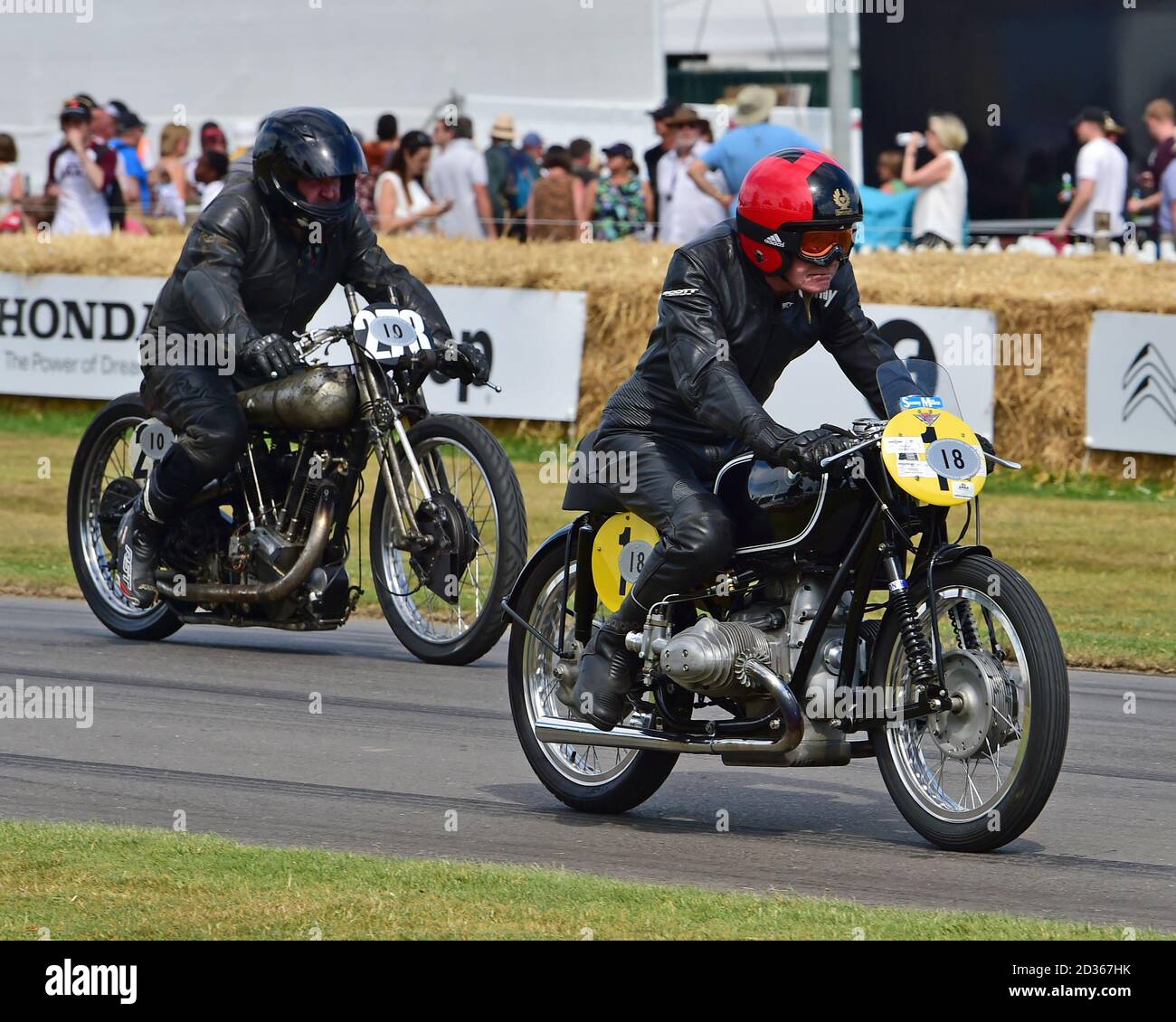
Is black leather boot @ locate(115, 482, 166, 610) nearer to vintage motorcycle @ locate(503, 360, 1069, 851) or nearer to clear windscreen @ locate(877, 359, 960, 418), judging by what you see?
vintage motorcycle @ locate(503, 360, 1069, 851)

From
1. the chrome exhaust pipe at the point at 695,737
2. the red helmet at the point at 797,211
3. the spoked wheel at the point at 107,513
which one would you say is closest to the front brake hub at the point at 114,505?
the spoked wheel at the point at 107,513

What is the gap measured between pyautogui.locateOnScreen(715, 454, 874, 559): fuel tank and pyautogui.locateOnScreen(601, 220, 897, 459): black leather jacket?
18 cm

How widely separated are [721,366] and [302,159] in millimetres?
3385

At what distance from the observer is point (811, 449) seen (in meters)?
5.98

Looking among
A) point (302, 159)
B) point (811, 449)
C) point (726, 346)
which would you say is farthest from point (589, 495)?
point (302, 159)

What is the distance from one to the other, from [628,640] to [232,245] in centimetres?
345

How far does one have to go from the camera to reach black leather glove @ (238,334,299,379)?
8789 millimetres

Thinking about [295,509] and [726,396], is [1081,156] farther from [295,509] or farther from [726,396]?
[726,396]

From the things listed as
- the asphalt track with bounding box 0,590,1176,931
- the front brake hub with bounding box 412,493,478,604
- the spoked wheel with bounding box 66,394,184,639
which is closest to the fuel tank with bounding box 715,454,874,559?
the asphalt track with bounding box 0,590,1176,931

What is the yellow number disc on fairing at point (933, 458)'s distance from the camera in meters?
5.89

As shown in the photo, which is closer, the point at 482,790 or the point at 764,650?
the point at 764,650

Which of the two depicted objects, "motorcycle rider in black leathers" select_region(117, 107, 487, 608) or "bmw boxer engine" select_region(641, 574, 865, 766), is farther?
"motorcycle rider in black leathers" select_region(117, 107, 487, 608)

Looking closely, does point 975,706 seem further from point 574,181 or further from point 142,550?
point 574,181
